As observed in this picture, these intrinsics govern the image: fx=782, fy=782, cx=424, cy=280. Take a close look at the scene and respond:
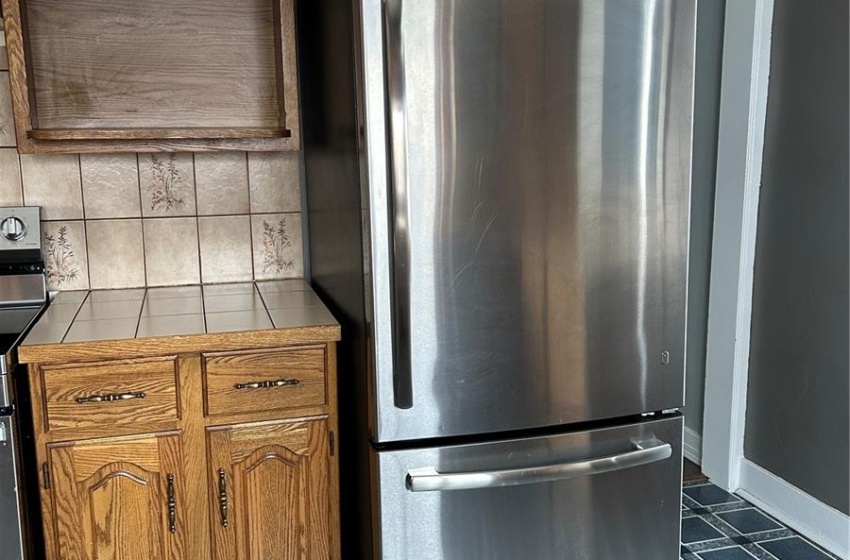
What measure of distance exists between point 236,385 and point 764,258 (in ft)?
5.54

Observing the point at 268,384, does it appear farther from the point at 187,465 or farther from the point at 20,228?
the point at 20,228

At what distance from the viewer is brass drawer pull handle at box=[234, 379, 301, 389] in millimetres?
1616

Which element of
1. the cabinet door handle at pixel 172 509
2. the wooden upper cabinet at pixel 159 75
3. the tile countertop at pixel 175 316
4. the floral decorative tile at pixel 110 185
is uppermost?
the wooden upper cabinet at pixel 159 75

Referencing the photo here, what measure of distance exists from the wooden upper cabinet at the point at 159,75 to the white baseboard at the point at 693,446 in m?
1.80

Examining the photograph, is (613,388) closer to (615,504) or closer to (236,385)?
(615,504)

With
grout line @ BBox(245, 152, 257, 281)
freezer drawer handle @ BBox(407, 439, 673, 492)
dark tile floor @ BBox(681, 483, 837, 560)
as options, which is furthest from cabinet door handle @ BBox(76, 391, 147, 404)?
dark tile floor @ BBox(681, 483, 837, 560)

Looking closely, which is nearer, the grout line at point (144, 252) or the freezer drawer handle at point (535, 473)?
the freezer drawer handle at point (535, 473)

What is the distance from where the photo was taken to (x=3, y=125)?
6.53 ft

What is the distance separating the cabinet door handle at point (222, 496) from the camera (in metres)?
1.64

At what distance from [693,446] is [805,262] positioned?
860mm

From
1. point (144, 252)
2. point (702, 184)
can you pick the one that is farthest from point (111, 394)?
point (702, 184)

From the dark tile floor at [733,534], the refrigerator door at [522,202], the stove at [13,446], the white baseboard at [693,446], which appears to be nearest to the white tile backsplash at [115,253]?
the stove at [13,446]

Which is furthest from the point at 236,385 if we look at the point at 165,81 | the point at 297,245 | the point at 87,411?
the point at 165,81

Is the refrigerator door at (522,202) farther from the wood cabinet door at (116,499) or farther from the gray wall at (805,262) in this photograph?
the gray wall at (805,262)
